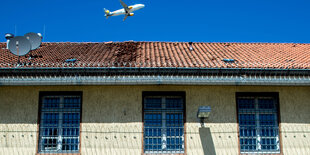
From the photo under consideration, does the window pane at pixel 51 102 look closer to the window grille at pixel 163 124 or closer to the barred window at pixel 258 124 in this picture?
the window grille at pixel 163 124

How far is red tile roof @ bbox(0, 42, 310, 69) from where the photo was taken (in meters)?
11.5

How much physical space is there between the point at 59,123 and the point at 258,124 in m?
5.16

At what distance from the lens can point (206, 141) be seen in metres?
10.6

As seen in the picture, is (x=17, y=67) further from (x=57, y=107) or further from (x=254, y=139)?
(x=254, y=139)

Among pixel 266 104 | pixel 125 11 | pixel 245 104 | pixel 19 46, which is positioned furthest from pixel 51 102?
pixel 125 11

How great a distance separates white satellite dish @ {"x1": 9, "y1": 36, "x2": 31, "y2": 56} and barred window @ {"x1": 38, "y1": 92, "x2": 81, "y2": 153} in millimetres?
1382

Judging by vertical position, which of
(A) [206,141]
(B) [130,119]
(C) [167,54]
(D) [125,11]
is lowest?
(A) [206,141]

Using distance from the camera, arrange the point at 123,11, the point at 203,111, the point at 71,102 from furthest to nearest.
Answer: the point at 123,11
the point at 71,102
the point at 203,111

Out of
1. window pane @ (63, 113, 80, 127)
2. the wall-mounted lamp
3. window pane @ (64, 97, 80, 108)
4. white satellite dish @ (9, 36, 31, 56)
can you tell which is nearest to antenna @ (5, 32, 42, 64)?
white satellite dish @ (9, 36, 31, 56)

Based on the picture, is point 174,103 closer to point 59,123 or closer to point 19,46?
point 59,123

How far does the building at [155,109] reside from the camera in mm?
10148

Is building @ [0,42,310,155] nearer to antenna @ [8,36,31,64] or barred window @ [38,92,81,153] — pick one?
barred window @ [38,92,81,153]

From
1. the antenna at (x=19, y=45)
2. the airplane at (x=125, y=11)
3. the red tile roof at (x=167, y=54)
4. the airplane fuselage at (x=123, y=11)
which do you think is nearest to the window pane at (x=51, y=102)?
the red tile roof at (x=167, y=54)

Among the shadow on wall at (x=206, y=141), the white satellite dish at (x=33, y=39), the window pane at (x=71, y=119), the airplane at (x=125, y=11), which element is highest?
the airplane at (x=125, y=11)
